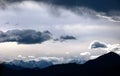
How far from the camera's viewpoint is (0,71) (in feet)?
138

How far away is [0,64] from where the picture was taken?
4291 cm

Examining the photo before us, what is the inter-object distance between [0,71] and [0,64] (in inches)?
44.4
